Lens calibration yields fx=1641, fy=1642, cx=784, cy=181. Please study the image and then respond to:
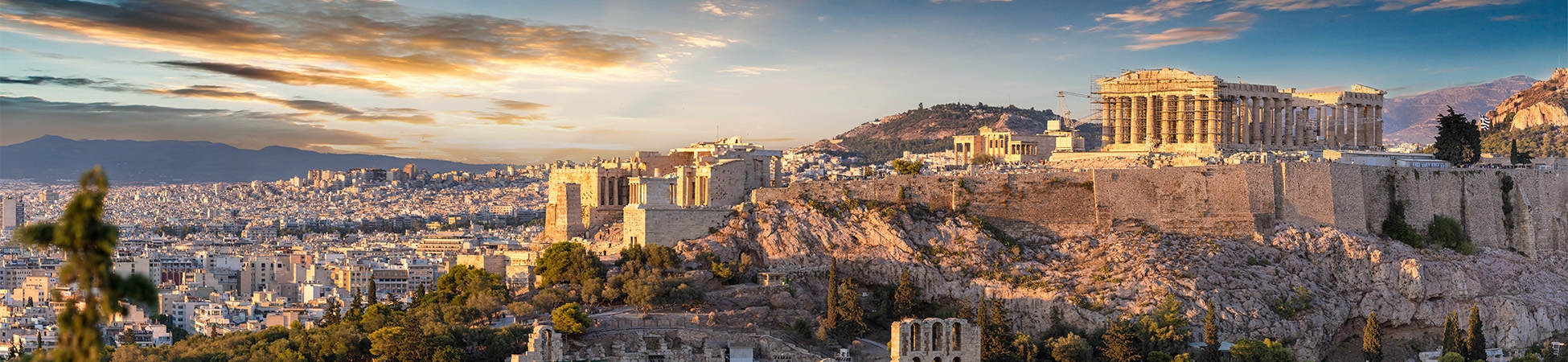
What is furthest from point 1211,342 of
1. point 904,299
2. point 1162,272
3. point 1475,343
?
point 1475,343

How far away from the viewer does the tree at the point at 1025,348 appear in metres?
42.1

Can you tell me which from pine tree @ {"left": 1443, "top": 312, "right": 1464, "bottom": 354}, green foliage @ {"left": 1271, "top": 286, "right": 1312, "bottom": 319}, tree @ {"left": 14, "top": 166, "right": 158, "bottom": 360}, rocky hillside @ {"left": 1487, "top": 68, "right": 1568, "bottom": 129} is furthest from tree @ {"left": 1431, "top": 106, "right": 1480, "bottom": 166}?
tree @ {"left": 14, "top": 166, "right": 158, "bottom": 360}

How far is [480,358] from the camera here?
4047cm

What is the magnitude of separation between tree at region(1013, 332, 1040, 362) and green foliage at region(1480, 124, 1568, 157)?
48.9 metres

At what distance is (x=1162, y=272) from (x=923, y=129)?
73.7 meters

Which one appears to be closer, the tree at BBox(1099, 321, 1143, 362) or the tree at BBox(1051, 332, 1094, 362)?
the tree at BBox(1051, 332, 1094, 362)

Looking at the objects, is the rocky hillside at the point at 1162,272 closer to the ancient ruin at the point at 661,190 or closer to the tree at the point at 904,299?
the ancient ruin at the point at 661,190

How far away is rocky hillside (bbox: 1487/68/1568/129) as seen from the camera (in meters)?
97.9

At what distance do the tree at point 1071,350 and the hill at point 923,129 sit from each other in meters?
59.7

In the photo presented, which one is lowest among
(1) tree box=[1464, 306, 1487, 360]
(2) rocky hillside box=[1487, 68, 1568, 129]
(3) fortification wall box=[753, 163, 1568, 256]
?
(1) tree box=[1464, 306, 1487, 360]

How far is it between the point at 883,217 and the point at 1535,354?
19633 mm

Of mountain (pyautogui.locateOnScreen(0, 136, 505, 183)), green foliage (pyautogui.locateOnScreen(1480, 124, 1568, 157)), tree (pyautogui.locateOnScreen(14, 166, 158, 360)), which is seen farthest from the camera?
mountain (pyautogui.locateOnScreen(0, 136, 505, 183))

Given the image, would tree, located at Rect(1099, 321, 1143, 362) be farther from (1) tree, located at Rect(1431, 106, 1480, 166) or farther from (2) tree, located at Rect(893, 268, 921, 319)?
(1) tree, located at Rect(1431, 106, 1480, 166)

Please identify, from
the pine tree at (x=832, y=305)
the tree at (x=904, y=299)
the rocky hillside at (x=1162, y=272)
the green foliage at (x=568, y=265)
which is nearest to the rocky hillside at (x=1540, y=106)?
the rocky hillside at (x=1162, y=272)
